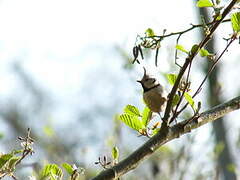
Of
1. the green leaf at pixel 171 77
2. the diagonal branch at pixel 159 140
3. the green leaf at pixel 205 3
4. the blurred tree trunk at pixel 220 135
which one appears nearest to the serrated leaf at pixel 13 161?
the diagonal branch at pixel 159 140

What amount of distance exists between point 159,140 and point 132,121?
0.73ft

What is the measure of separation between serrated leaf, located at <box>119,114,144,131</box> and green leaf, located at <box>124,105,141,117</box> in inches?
1.3

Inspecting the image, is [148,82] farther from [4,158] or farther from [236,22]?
[4,158]

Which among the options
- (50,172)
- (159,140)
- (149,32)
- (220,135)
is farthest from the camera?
(220,135)

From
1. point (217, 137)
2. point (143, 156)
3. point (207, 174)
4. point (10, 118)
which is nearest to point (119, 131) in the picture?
point (207, 174)

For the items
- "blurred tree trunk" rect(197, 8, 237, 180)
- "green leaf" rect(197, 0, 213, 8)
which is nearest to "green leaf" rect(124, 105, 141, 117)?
"green leaf" rect(197, 0, 213, 8)

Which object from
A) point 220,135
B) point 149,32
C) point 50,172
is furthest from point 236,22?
point 220,135

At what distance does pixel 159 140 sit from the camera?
3.18ft

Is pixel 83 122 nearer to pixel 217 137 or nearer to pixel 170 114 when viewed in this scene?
pixel 217 137

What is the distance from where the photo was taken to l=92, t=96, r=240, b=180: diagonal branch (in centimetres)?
91

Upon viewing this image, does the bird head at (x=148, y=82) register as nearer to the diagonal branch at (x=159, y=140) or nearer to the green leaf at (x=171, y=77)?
the green leaf at (x=171, y=77)

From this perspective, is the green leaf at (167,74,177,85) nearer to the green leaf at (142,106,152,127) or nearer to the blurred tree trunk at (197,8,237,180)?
the green leaf at (142,106,152,127)

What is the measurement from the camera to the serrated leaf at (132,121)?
1.18m

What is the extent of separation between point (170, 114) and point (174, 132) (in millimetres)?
41
